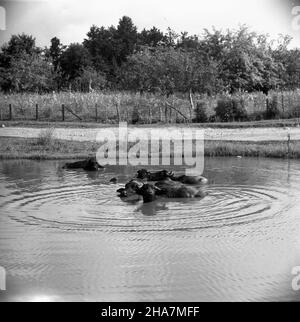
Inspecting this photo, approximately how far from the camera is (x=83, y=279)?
19.9 feet

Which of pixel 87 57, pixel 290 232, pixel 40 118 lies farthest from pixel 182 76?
pixel 290 232

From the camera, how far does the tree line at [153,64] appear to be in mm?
Result: 34812

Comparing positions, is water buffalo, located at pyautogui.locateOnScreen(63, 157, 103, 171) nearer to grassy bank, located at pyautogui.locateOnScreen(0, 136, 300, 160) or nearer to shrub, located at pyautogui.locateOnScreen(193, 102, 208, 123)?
grassy bank, located at pyautogui.locateOnScreen(0, 136, 300, 160)

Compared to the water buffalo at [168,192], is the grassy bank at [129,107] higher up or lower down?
higher up

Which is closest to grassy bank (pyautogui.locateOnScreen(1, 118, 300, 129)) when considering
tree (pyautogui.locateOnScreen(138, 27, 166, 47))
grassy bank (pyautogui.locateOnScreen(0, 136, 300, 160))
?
grassy bank (pyautogui.locateOnScreen(0, 136, 300, 160))

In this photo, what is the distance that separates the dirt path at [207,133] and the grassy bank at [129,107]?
13.1 feet

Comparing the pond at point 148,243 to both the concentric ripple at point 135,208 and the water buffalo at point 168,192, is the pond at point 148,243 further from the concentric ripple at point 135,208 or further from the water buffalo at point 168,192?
the water buffalo at point 168,192

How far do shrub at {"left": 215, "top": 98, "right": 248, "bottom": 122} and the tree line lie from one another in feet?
20.1

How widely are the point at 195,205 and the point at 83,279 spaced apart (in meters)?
3.76

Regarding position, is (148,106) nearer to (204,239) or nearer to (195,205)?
(195,205)

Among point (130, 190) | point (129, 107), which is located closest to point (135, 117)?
point (129, 107)

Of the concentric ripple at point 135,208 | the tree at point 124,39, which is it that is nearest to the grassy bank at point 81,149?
the concentric ripple at point 135,208
